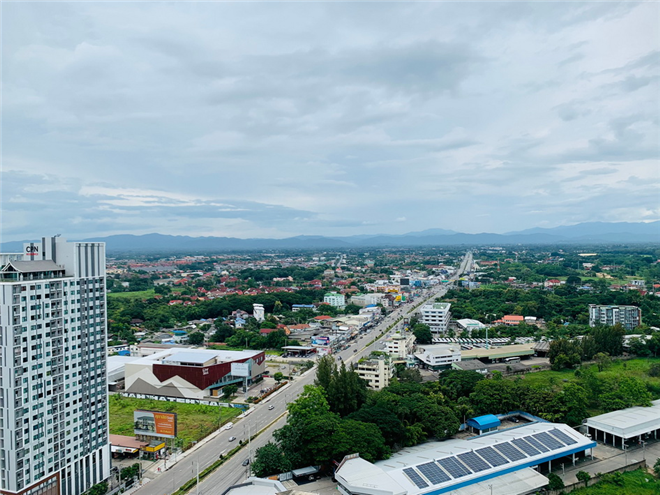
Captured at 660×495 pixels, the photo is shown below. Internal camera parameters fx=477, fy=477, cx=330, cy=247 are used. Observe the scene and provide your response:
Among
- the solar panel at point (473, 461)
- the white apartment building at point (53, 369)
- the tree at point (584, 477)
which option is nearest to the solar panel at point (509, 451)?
the solar panel at point (473, 461)

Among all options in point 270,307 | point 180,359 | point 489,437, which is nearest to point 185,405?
point 180,359

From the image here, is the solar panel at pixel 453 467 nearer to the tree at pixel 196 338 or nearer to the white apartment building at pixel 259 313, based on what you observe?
the tree at pixel 196 338

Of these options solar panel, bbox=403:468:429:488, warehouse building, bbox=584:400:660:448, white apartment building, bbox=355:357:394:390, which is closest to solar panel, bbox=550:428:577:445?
warehouse building, bbox=584:400:660:448

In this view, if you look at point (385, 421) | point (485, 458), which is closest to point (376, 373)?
point (385, 421)

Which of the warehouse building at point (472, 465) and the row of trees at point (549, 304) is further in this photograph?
the row of trees at point (549, 304)

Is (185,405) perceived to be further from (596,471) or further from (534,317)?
(534,317)

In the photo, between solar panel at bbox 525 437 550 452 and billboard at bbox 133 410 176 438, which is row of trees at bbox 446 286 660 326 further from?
billboard at bbox 133 410 176 438
